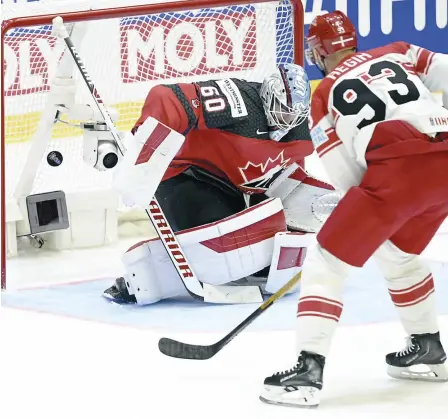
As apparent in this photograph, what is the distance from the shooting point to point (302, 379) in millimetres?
2773

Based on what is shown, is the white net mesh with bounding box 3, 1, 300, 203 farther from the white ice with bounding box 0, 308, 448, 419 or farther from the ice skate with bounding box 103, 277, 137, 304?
the white ice with bounding box 0, 308, 448, 419

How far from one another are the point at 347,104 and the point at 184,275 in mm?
1145

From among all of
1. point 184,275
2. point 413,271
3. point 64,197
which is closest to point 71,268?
point 64,197

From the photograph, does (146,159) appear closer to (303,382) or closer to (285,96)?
(285,96)

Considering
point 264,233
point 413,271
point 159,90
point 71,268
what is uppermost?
point 159,90

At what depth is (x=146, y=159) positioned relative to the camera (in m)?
3.63

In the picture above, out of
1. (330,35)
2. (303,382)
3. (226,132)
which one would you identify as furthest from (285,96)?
(303,382)

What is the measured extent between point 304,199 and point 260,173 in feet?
1.10

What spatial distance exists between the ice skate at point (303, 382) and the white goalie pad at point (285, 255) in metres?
1.07

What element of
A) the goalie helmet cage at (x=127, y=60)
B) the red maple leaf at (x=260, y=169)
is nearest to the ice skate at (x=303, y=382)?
the red maple leaf at (x=260, y=169)

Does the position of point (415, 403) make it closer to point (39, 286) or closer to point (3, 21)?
point (39, 286)

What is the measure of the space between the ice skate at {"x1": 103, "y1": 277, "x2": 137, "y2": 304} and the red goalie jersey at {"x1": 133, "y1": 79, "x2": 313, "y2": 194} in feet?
1.25

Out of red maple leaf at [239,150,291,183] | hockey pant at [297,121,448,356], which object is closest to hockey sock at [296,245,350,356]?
hockey pant at [297,121,448,356]

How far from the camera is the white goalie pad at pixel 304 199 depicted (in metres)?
4.14
